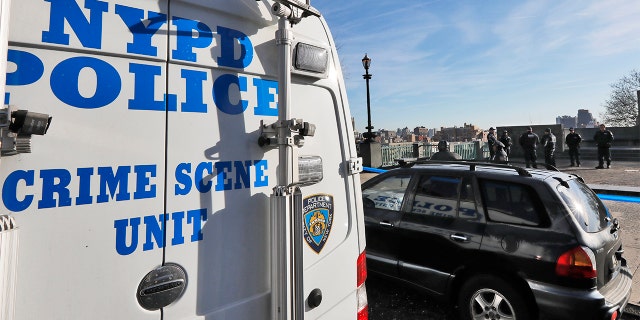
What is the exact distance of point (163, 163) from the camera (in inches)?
52.5

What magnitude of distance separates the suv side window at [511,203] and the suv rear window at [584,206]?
0.28m

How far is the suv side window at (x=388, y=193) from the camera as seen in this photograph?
4.39m

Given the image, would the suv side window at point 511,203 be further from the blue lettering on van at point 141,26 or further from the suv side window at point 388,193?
the blue lettering on van at point 141,26

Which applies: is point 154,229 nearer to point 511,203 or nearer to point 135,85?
point 135,85

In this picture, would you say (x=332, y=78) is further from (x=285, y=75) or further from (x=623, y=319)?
(x=623, y=319)

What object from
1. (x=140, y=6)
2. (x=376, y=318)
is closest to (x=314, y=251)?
(x=140, y=6)

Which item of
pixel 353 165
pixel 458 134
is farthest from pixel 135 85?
pixel 458 134

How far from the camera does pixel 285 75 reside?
160cm

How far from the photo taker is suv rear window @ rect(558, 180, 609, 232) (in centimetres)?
315

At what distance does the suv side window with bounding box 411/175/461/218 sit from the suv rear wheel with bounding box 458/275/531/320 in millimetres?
Answer: 756

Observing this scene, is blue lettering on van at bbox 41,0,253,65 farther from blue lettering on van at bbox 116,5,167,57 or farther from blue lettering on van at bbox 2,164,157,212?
blue lettering on van at bbox 2,164,157,212

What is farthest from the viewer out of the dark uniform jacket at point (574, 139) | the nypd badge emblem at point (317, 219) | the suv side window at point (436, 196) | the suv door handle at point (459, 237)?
the dark uniform jacket at point (574, 139)

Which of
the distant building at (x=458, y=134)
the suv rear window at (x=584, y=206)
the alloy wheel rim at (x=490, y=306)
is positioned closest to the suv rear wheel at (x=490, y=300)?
the alloy wheel rim at (x=490, y=306)

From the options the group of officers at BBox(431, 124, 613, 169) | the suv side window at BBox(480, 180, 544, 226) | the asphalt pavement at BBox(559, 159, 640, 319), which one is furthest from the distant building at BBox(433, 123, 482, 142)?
the suv side window at BBox(480, 180, 544, 226)
